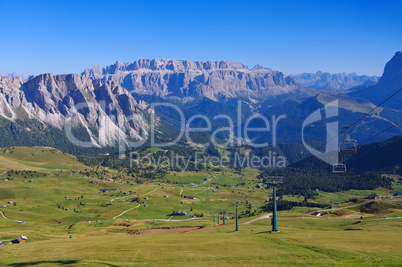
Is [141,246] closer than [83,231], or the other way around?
[141,246]

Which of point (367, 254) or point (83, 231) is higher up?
point (367, 254)

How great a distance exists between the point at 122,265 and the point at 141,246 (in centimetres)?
1671

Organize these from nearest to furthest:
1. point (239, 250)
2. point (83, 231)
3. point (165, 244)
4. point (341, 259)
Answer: point (341, 259)
point (239, 250)
point (165, 244)
point (83, 231)

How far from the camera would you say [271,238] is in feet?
264

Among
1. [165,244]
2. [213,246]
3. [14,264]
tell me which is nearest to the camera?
[14,264]

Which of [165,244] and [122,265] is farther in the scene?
[165,244]

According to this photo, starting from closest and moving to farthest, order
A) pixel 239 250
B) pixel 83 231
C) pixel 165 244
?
pixel 239 250
pixel 165 244
pixel 83 231

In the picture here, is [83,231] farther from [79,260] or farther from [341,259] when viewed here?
[341,259]

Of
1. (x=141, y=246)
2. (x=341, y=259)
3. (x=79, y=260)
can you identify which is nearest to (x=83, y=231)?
(x=141, y=246)

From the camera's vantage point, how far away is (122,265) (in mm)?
59844

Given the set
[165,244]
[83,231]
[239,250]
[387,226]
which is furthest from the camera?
[83,231]

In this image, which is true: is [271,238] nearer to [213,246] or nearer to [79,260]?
[213,246]

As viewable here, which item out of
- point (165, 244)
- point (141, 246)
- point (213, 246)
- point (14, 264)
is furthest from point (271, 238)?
point (14, 264)

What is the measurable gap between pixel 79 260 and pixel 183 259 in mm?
17543
